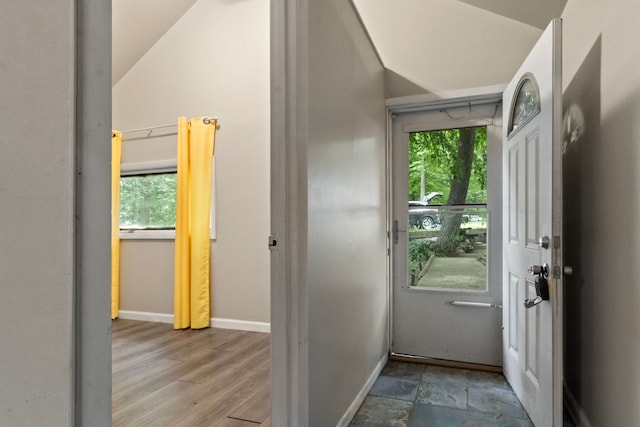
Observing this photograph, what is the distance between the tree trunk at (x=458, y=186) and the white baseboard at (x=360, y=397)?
97 centimetres

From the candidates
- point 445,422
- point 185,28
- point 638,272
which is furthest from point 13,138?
point 185,28

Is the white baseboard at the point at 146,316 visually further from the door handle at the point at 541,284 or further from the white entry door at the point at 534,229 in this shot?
the door handle at the point at 541,284

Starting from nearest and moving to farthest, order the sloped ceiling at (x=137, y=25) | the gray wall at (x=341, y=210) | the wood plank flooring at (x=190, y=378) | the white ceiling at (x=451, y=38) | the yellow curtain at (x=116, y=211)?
1. the gray wall at (x=341, y=210)
2. the wood plank flooring at (x=190, y=378)
3. the white ceiling at (x=451, y=38)
4. the sloped ceiling at (x=137, y=25)
5. the yellow curtain at (x=116, y=211)

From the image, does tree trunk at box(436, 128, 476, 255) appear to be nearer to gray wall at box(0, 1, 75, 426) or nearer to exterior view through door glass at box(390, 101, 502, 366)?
exterior view through door glass at box(390, 101, 502, 366)

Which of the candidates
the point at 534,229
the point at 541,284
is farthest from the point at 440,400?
the point at 534,229

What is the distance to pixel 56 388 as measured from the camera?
1.59 feet

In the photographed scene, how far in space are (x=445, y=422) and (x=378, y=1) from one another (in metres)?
2.84

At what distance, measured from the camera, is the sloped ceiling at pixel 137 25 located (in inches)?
133

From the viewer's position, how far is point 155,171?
392 cm

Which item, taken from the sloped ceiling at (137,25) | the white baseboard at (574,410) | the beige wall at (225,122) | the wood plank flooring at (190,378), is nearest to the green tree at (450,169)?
the white baseboard at (574,410)

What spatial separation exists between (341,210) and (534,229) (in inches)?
39.2

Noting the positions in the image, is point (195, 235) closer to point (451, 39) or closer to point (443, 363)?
point (443, 363)

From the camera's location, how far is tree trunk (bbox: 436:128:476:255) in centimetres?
267

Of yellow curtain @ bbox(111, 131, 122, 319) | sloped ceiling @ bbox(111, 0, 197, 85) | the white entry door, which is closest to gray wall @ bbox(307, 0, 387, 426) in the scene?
the white entry door
